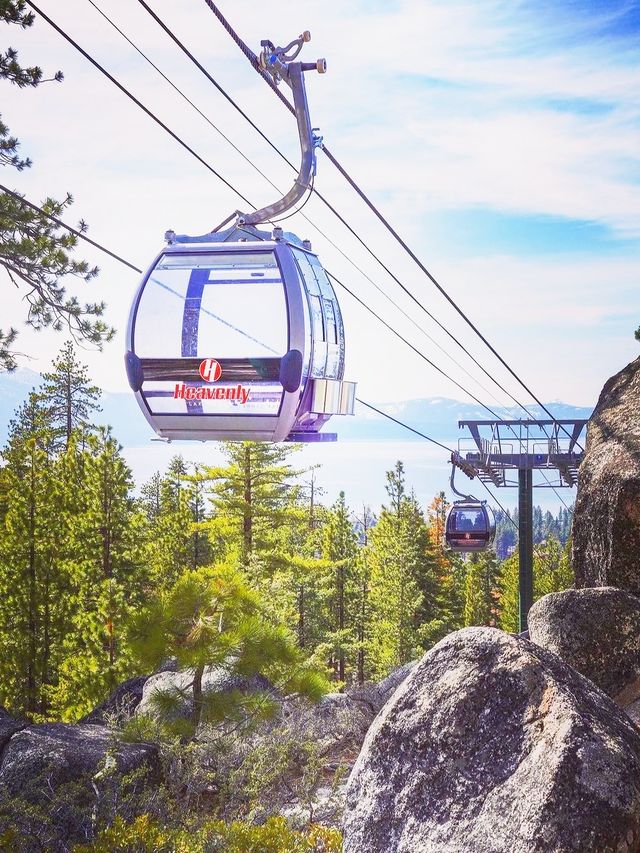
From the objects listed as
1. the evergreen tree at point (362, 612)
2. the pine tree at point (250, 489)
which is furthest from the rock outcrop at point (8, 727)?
the evergreen tree at point (362, 612)

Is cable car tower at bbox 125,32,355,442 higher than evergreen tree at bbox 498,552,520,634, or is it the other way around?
cable car tower at bbox 125,32,355,442

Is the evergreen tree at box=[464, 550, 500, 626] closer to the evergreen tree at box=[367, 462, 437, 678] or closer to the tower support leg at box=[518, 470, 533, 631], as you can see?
the evergreen tree at box=[367, 462, 437, 678]

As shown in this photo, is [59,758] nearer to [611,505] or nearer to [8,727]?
[8,727]

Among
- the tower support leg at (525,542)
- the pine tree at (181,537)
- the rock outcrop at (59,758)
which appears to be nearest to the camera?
the rock outcrop at (59,758)

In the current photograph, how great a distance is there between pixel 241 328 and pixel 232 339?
109 millimetres

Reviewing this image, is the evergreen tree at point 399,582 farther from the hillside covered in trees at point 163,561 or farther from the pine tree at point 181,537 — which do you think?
the pine tree at point 181,537

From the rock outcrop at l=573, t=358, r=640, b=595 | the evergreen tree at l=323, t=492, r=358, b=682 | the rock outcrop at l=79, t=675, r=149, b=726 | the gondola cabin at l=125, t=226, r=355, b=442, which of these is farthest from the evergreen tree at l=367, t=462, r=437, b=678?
the gondola cabin at l=125, t=226, r=355, b=442

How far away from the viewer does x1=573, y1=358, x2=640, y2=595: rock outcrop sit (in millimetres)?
8391

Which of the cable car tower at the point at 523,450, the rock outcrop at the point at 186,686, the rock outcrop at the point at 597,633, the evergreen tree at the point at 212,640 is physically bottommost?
the rock outcrop at the point at 186,686

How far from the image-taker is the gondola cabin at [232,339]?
674 cm

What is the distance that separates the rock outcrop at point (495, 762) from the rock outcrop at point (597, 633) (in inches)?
97.3

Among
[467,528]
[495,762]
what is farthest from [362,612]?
[495,762]

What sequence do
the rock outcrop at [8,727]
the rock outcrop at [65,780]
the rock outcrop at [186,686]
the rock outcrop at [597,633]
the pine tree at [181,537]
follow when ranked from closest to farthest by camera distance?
the rock outcrop at [597,633], the rock outcrop at [65,780], the rock outcrop at [8,727], the rock outcrop at [186,686], the pine tree at [181,537]

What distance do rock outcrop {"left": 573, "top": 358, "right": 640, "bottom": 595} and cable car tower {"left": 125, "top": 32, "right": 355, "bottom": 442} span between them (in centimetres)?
297
